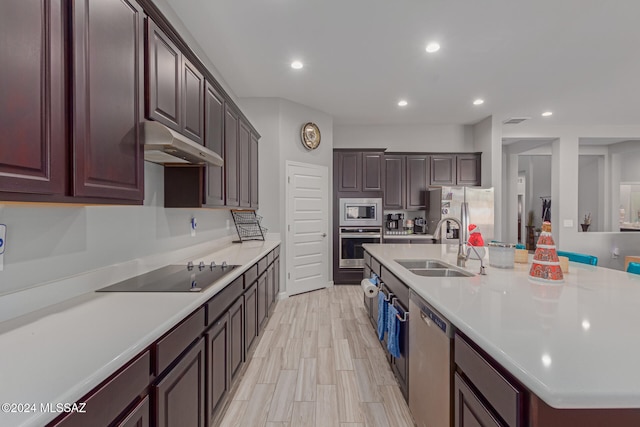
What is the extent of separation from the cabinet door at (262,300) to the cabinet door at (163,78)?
1.68 m

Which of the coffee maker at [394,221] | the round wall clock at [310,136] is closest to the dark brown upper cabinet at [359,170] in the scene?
the round wall clock at [310,136]

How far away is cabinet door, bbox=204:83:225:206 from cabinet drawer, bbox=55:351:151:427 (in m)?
1.51

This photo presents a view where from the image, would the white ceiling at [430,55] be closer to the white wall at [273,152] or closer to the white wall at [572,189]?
the white wall at [273,152]

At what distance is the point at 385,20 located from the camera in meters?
2.59

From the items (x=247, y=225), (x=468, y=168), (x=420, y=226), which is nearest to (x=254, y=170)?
(x=247, y=225)

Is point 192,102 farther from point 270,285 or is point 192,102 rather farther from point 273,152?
point 273,152

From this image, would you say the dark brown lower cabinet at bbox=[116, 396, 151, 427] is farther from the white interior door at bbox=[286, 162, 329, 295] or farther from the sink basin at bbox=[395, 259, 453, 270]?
the white interior door at bbox=[286, 162, 329, 295]

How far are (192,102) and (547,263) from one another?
2464 mm

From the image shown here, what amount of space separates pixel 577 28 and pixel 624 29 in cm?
43

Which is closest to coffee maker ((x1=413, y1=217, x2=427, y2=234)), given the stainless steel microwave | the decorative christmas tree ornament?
the stainless steel microwave

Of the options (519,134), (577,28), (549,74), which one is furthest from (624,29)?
(519,134)

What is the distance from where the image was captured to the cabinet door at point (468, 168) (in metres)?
5.49

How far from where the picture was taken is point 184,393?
129 centimetres

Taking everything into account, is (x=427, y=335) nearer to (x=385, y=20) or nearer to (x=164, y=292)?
(x=164, y=292)
